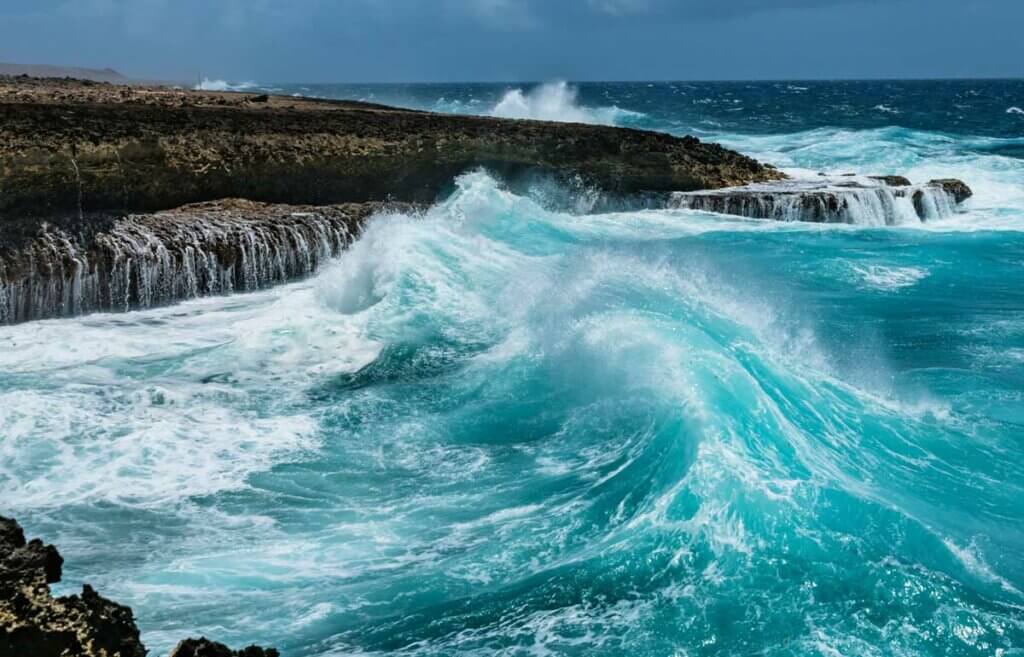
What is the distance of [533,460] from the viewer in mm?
8281

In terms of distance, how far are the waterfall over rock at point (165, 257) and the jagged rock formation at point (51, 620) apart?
407 inches

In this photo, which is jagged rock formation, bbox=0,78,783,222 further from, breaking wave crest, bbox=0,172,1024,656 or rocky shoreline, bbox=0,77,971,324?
breaking wave crest, bbox=0,172,1024,656

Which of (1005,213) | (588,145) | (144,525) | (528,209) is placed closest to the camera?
(144,525)

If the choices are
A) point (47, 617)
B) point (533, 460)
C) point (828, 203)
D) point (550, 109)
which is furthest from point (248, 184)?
point (550, 109)

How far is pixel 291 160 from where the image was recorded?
17562mm

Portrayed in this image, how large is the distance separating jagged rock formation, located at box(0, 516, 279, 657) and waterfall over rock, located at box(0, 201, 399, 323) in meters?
10.3

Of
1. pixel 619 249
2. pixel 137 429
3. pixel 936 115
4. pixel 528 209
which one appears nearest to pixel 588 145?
pixel 528 209

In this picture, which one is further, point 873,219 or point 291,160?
point 873,219

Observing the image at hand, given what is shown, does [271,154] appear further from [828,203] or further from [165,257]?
[828,203]

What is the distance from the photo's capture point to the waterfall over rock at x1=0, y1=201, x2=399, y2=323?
13.0 m

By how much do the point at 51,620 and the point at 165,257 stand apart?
455 inches

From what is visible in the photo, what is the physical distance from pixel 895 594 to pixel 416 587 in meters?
3.13

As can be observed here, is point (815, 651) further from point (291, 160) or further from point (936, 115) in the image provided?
point (936, 115)

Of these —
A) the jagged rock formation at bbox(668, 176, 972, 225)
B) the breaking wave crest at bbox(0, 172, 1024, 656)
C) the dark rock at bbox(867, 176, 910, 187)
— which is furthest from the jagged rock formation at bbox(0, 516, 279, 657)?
the dark rock at bbox(867, 176, 910, 187)
